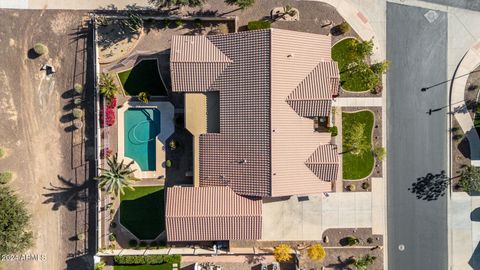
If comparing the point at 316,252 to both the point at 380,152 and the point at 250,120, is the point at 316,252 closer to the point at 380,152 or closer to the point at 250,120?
the point at 380,152

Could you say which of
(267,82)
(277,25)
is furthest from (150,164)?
(277,25)

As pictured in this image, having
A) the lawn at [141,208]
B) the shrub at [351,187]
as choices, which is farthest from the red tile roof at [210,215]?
the shrub at [351,187]

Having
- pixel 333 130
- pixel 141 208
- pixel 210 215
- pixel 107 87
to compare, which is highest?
pixel 107 87

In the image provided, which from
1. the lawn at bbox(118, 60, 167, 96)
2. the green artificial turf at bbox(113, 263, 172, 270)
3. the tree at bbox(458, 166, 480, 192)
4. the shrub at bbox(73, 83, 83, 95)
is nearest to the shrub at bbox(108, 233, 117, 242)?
the green artificial turf at bbox(113, 263, 172, 270)

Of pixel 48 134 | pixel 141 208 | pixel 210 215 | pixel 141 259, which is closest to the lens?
pixel 210 215

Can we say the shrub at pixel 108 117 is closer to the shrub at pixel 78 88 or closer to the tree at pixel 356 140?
the shrub at pixel 78 88

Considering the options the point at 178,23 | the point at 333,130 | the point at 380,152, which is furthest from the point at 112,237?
the point at 380,152

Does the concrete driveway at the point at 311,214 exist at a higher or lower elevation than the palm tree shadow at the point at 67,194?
lower

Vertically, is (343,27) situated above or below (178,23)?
below
